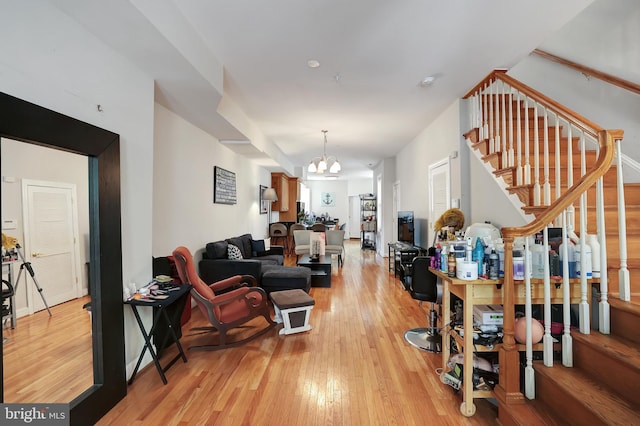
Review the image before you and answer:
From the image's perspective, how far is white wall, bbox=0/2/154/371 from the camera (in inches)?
60.8

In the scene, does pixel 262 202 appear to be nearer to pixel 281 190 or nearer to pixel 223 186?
pixel 281 190

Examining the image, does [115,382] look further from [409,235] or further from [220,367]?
[409,235]

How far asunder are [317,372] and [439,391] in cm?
98

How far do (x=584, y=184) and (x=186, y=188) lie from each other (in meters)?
4.23

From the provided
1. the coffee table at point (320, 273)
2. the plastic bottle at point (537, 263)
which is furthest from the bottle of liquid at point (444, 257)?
the coffee table at point (320, 273)

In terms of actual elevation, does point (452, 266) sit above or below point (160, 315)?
above

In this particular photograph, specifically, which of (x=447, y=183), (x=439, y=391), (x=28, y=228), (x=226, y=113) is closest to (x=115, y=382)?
(x=28, y=228)

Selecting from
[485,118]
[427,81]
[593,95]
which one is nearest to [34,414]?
[427,81]

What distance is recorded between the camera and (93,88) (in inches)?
79.1

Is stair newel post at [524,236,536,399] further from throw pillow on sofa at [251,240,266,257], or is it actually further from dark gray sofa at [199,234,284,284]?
throw pillow on sofa at [251,240,266,257]

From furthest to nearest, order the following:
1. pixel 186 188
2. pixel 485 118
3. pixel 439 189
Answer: pixel 439 189 → pixel 186 188 → pixel 485 118

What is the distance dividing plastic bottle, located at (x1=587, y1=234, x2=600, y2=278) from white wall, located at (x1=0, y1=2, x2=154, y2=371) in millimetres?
3387

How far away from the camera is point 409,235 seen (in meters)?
5.99

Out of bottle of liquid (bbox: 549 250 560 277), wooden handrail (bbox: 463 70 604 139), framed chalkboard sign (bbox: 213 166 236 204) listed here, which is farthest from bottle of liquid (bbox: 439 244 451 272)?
framed chalkboard sign (bbox: 213 166 236 204)
